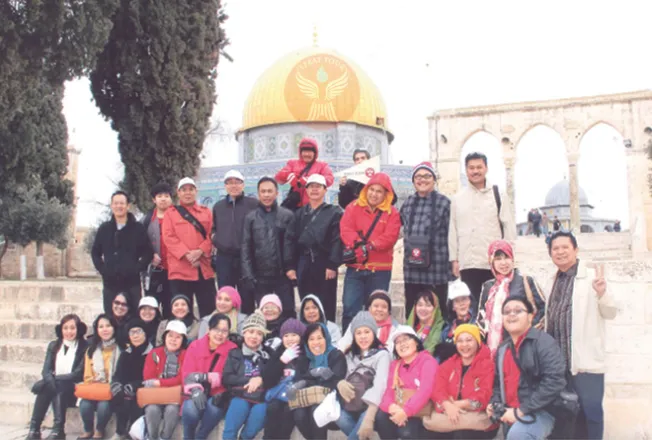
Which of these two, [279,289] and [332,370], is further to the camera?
[279,289]

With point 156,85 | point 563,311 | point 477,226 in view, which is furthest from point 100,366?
point 156,85

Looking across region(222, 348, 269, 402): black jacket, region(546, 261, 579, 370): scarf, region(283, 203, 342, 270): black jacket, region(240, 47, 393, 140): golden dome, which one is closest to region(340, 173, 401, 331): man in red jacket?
region(283, 203, 342, 270): black jacket

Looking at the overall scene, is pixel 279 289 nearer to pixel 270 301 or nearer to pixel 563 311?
pixel 270 301

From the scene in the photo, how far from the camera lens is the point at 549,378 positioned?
11.6 ft

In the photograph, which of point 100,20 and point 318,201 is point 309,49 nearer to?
point 100,20

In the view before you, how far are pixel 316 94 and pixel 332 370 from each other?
75.7ft

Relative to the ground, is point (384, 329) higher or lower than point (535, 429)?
higher

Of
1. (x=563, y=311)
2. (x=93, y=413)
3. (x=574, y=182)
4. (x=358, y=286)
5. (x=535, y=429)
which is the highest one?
(x=574, y=182)

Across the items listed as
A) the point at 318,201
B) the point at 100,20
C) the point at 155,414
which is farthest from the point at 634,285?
the point at 100,20

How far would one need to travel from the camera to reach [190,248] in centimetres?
536

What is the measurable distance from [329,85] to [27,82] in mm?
20056

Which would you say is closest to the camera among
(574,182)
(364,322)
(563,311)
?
(563,311)

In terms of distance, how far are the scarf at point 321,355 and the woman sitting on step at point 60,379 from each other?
1.73m

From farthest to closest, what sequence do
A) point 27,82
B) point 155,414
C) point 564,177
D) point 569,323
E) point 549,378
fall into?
point 564,177
point 27,82
point 155,414
point 569,323
point 549,378
